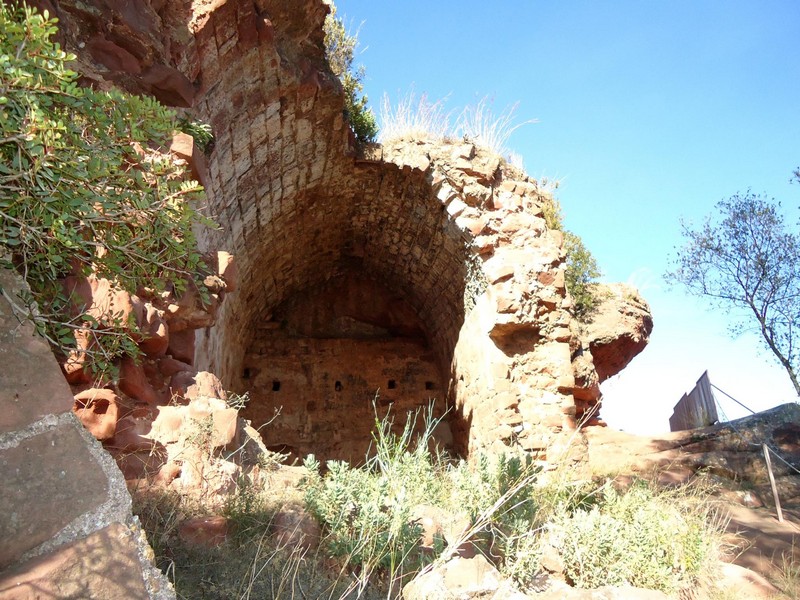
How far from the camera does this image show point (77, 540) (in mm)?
1468

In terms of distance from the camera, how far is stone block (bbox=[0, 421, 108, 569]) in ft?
4.67

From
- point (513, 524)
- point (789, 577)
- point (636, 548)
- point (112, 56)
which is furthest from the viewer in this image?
point (789, 577)

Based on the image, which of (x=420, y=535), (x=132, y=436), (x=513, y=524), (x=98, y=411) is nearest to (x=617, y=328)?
(x=513, y=524)

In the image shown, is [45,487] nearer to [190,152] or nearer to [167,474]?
[167,474]

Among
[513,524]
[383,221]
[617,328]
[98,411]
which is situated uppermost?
[383,221]

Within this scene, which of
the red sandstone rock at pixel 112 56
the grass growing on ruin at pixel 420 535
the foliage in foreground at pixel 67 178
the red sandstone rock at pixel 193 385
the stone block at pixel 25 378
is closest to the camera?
the stone block at pixel 25 378

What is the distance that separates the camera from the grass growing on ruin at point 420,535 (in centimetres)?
276

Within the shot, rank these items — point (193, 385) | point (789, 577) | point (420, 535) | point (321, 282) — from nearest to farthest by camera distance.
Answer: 1. point (420, 535)
2. point (193, 385)
3. point (789, 577)
4. point (321, 282)

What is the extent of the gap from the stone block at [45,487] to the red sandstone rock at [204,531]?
146 cm

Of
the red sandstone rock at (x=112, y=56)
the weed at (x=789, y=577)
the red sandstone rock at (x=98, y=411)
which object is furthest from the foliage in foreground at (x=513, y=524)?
the red sandstone rock at (x=112, y=56)

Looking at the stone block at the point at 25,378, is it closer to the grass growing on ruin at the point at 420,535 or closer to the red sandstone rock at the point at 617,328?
the grass growing on ruin at the point at 420,535

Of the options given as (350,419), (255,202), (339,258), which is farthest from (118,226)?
(350,419)

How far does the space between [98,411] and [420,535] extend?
200 centimetres

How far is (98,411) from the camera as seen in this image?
3.18m
